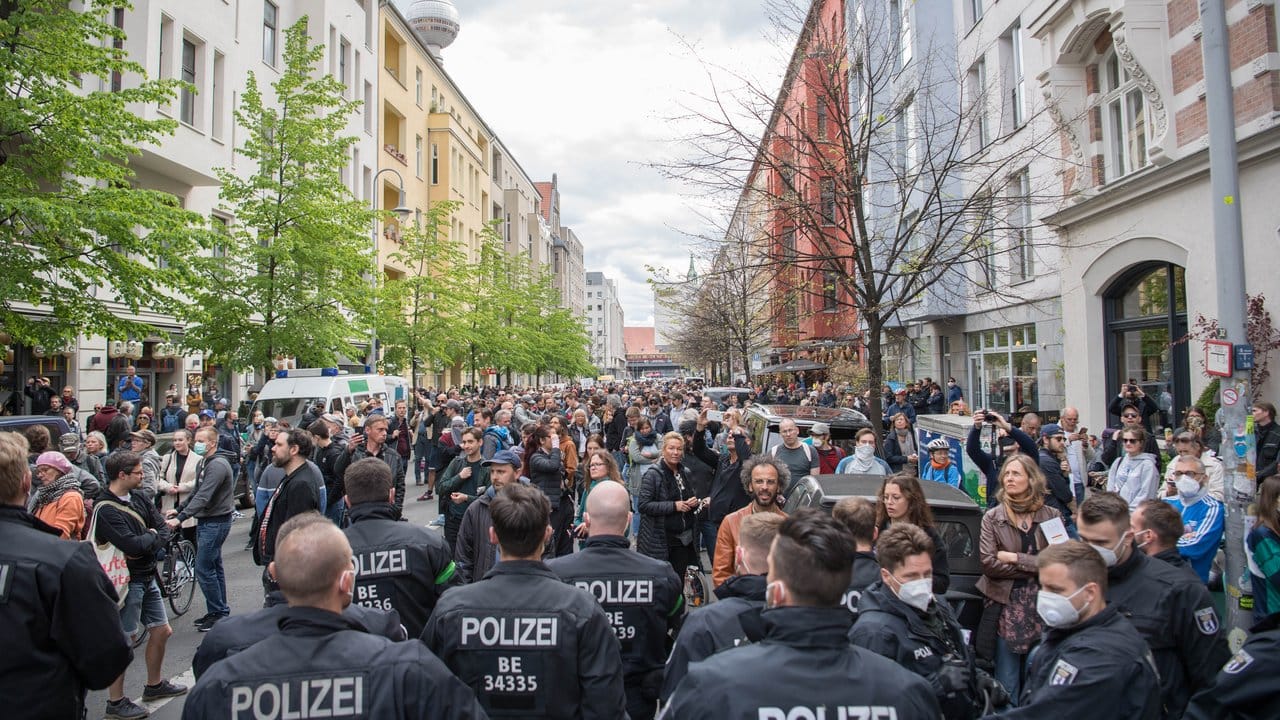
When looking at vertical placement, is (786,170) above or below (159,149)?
below

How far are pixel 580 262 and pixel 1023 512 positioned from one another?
415 feet

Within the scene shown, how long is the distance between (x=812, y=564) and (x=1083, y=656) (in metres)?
1.22

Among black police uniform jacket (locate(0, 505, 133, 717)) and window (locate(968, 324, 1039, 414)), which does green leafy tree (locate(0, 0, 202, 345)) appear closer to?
black police uniform jacket (locate(0, 505, 133, 717))

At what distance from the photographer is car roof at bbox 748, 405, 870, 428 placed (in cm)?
1034

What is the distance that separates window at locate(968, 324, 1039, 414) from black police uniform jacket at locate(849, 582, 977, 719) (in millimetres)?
18560

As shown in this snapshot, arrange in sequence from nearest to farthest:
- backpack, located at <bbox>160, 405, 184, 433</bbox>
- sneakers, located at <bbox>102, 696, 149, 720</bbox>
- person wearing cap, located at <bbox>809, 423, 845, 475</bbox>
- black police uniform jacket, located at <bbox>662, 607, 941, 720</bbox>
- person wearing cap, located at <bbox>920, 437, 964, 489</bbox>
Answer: black police uniform jacket, located at <bbox>662, 607, 941, 720</bbox>, sneakers, located at <bbox>102, 696, 149, 720</bbox>, person wearing cap, located at <bbox>920, 437, 964, 489</bbox>, person wearing cap, located at <bbox>809, 423, 845, 475</bbox>, backpack, located at <bbox>160, 405, 184, 433</bbox>

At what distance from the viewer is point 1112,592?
3.76 m

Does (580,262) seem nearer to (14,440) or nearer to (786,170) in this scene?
(786,170)

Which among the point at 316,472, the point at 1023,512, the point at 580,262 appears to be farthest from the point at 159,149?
the point at 580,262

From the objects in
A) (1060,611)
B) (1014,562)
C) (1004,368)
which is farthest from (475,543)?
(1004,368)

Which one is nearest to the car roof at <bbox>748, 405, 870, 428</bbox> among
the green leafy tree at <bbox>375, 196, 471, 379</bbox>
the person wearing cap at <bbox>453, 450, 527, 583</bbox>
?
the person wearing cap at <bbox>453, 450, 527, 583</bbox>

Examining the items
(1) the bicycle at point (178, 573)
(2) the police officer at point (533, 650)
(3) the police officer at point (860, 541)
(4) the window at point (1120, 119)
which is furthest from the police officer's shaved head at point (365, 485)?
(4) the window at point (1120, 119)

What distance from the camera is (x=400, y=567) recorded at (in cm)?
418

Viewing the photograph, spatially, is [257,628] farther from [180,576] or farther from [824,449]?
[824,449]
